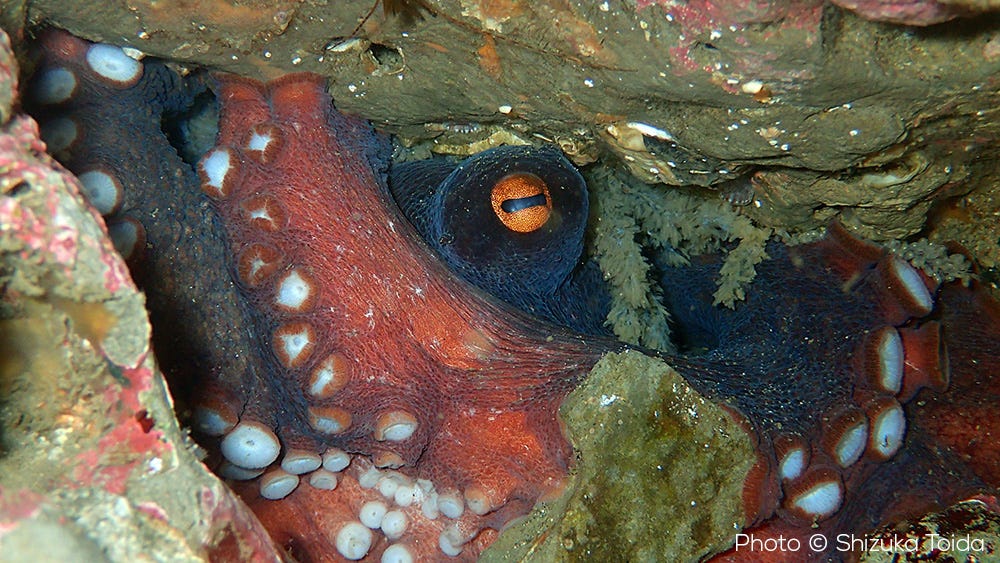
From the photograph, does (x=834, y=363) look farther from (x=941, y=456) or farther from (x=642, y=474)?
(x=642, y=474)

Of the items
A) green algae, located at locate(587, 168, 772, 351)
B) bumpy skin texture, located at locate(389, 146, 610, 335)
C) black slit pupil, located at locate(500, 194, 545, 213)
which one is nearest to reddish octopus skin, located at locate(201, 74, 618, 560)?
bumpy skin texture, located at locate(389, 146, 610, 335)

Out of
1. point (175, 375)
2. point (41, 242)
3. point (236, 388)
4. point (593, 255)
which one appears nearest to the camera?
point (41, 242)

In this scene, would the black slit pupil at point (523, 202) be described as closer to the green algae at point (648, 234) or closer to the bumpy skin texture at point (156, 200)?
the green algae at point (648, 234)

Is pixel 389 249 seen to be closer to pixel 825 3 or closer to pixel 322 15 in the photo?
pixel 322 15

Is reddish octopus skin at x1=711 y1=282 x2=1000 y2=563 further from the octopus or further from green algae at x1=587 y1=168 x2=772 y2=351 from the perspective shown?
green algae at x1=587 y1=168 x2=772 y2=351

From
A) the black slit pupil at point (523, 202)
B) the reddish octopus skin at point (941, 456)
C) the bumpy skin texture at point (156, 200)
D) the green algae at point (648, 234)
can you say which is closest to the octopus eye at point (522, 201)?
the black slit pupil at point (523, 202)

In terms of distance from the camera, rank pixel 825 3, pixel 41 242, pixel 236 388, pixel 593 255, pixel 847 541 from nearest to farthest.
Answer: pixel 41 242, pixel 825 3, pixel 236 388, pixel 847 541, pixel 593 255

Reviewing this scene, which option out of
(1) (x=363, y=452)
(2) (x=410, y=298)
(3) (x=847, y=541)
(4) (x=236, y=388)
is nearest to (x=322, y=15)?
(2) (x=410, y=298)

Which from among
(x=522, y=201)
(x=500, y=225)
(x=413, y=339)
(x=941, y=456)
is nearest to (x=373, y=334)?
(x=413, y=339)
